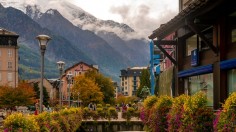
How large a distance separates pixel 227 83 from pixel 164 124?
9.72 feet

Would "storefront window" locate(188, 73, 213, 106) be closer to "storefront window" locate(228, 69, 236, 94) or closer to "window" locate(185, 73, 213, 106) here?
"window" locate(185, 73, 213, 106)

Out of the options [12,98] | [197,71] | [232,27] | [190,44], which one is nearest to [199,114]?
[232,27]

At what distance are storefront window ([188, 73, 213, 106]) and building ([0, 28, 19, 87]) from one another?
323 feet

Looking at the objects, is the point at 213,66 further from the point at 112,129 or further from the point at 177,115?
the point at 112,129

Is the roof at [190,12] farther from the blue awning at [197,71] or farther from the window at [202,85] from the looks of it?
the window at [202,85]

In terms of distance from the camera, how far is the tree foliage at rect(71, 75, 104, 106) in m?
102

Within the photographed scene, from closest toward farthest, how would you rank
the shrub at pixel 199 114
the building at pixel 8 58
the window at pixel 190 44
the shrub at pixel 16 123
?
1. the shrub at pixel 16 123
2. the shrub at pixel 199 114
3. the window at pixel 190 44
4. the building at pixel 8 58

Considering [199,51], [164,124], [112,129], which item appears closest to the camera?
[164,124]

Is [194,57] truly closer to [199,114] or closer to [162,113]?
[162,113]

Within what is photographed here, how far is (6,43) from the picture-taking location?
122 m

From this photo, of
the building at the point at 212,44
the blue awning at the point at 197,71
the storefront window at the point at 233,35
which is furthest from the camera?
the blue awning at the point at 197,71

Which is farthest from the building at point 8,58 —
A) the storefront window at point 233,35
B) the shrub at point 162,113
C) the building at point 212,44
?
the storefront window at point 233,35

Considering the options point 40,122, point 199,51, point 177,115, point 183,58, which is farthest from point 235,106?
point 183,58

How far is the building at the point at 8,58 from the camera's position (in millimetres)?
120188
